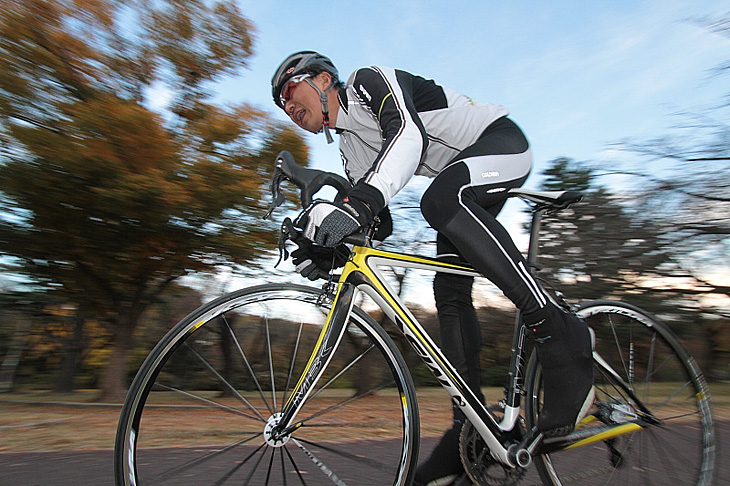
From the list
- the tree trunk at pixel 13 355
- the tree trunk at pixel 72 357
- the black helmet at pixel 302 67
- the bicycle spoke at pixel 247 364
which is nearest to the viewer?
the bicycle spoke at pixel 247 364

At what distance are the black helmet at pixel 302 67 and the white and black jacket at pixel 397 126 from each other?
15cm

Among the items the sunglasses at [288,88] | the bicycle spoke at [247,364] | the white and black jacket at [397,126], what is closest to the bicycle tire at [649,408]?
the white and black jacket at [397,126]

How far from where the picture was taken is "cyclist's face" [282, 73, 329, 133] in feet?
7.13

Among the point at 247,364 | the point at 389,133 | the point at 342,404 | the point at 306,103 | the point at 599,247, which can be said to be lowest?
the point at 342,404

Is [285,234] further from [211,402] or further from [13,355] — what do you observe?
[13,355]

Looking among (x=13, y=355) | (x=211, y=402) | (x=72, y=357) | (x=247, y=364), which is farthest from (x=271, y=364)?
(x=13, y=355)

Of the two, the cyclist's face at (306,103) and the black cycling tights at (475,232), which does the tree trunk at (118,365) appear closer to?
the cyclist's face at (306,103)

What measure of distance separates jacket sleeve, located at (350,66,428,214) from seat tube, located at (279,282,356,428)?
1.13ft

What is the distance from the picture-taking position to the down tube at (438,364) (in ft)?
5.88

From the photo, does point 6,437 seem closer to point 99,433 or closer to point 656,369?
point 99,433

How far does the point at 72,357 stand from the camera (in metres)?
13.7

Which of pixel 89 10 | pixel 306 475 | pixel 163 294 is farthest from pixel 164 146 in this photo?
pixel 306 475

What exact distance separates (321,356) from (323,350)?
0.07ft

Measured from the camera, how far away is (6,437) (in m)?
4.23
